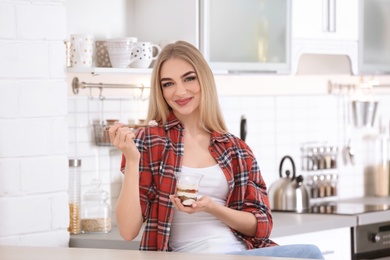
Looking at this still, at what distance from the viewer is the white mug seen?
3988 millimetres

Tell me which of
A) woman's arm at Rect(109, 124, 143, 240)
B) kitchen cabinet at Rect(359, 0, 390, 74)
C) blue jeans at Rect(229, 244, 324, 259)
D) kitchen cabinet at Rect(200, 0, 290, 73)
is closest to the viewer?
blue jeans at Rect(229, 244, 324, 259)

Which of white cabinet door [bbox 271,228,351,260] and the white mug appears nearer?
the white mug

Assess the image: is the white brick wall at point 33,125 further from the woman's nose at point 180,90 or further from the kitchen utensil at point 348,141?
the kitchen utensil at point 348,141

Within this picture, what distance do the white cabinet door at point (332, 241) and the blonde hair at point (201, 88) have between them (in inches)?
53.2

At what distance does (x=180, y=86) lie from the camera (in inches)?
126

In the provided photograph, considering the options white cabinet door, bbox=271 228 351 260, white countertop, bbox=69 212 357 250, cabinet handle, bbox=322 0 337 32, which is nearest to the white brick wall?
white countertop, bbox=69 212 357 250

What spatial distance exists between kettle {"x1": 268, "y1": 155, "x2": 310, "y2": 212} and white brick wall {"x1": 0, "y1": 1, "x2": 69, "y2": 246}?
Answer: 163cm

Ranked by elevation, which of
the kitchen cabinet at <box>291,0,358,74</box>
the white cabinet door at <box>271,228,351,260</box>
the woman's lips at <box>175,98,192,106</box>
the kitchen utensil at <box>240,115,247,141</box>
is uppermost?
the kitchen cabinet at <box>291,0,358,74</box>

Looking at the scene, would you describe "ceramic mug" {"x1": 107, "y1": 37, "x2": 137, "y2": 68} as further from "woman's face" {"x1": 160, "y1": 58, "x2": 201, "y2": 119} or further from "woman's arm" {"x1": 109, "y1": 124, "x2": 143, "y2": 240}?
"woman's arm" {"x1": 109, "y1": 124, "x2": 143, "y2": 240}

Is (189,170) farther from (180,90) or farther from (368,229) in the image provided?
(368,229)

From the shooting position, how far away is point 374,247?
4770 millimetres

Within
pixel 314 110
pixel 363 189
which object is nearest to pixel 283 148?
pixel 314 110

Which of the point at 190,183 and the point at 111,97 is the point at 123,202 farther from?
the point at 111,97

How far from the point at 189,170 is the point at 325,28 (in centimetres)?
201
